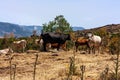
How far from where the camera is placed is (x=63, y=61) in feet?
65.7

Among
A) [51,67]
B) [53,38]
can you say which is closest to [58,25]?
[53,38]

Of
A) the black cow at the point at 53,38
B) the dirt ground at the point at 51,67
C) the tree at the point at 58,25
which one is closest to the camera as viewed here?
the dirt ground at the point at 51,67

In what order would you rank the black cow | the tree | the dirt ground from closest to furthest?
the dirt ground, the black cow, the tree

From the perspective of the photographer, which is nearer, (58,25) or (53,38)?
(53,38)

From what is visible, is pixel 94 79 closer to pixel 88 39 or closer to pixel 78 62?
pixel 78 62

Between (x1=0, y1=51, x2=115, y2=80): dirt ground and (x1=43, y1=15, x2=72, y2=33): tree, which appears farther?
(x1=43, y1=15, x2=72, y2=33): tree

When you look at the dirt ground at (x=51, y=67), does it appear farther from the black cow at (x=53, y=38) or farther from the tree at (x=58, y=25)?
the tree at (x=58, y=25)

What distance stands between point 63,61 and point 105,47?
8.90 metres

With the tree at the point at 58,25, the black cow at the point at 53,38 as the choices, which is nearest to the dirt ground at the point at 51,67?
the black cow at the point at 53,38

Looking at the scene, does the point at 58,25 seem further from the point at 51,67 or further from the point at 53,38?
the point at 51,67

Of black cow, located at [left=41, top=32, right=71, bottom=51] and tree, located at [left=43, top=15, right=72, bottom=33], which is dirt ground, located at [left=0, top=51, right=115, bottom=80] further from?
tree, located at [left=43, top=15, right=72, bottom=33]

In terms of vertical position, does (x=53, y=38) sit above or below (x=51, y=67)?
above

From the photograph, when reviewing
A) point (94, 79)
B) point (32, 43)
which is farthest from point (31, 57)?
point (32, 43)

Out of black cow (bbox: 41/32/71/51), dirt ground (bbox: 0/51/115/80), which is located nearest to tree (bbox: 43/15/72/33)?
black cow (bbox: 41/32/71/51)
